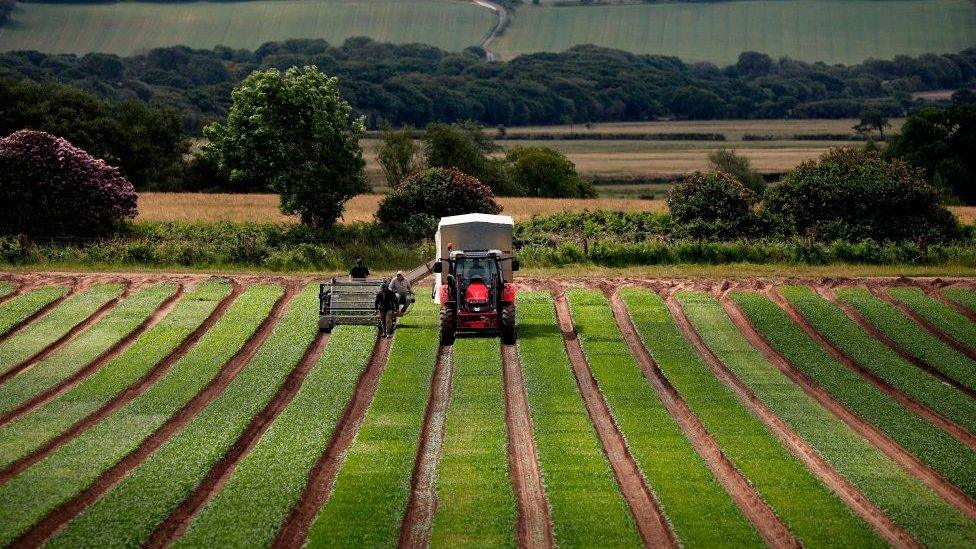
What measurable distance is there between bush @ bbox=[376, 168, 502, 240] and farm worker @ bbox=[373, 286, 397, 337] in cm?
1719

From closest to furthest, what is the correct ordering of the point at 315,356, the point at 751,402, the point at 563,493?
the point at 563,493 < the point at 751,402 < the point at 315,356

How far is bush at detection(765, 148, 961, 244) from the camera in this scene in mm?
52438

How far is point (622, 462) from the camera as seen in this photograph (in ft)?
80.7

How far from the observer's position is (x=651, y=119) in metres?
177

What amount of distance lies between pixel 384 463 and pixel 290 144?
31.8 m

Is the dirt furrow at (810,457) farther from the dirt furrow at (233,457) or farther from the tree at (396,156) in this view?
the tree at (396,156)

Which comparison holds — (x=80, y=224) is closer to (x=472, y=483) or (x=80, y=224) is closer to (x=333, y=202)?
(x=333, y=202)

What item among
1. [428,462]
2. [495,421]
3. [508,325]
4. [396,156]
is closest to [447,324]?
[508,325]

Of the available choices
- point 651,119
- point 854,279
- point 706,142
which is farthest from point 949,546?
point 651,119

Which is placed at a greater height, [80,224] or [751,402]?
[80,224]

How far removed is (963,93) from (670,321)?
526 ft

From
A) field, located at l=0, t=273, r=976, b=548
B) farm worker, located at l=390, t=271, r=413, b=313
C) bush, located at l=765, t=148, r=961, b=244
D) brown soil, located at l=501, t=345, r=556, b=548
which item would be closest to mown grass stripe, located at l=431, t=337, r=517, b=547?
field, located at l=0, t=273, r=976, b=548

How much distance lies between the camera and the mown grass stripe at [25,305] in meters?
37.5

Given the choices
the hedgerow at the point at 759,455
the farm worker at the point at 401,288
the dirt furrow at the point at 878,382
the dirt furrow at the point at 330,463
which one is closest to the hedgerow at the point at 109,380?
the dirt furrow at the point at 330,463
